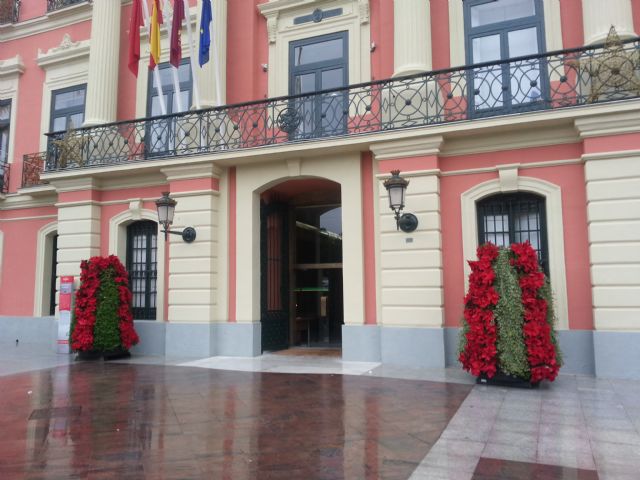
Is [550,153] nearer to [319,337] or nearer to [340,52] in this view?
[340,52]

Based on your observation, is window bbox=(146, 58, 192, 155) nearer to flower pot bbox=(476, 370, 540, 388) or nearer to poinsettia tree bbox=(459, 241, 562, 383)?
poinsettia tree bbox=(459, 241, 562, 383)

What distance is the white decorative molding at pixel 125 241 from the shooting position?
11930mm

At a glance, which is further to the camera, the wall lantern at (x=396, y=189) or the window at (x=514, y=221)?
the window at (x=514, y=221)

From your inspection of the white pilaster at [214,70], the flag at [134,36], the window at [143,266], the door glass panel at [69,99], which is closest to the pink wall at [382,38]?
the white pilaster at [214,70]

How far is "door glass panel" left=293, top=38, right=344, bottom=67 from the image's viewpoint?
39.6ft

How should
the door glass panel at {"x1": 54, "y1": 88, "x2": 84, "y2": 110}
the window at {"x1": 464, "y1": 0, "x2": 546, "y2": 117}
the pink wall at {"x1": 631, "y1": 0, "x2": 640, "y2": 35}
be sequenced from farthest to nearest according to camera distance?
the door glass panel at {"x1": 54, "y1": 88, "x2": 84, "y2": 110} < the pink wall at {"x1": 631, "y1": 0, "x2": 640, "y2": 35} < the window at {"x1": 464, "y1": 0, "x2": 546, "y2": 117}

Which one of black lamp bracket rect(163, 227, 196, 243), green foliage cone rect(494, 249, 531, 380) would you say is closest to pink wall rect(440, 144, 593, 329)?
green foliage cone rect(494, 249, 531, 380)

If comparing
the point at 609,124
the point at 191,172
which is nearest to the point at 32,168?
the point at 191,172

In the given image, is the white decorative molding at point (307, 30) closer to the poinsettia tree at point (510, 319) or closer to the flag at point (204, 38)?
the flag at point (204, 38)

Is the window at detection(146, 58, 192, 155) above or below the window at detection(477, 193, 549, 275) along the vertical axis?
above

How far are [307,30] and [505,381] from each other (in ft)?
30.1

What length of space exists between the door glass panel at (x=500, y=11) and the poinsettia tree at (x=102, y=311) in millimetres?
9565

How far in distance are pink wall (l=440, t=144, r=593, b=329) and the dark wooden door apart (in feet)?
14.0

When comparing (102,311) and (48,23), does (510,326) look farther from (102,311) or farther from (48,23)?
(48,23)
